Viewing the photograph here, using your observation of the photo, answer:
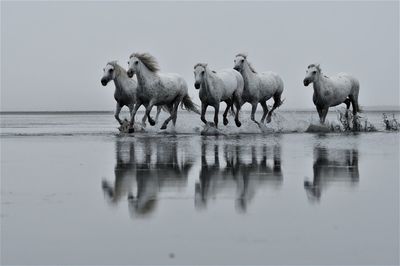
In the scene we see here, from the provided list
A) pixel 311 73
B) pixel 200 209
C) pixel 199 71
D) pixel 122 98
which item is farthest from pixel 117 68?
pixel 200 209

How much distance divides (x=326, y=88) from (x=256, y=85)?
2215 mm

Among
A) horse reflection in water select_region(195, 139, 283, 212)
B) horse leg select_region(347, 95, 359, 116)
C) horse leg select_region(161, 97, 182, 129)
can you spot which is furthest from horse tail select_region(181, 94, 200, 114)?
horse reflection in water select_region(195, 139, 283, 212)

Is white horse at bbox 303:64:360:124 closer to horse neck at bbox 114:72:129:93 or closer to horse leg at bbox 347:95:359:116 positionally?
horse leg at bbox 347:95:359:116

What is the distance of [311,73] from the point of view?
78.7ft

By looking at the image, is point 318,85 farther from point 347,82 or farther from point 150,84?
point 150,84

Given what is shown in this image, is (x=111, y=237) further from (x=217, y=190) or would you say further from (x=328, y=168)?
(x=328, y=168)

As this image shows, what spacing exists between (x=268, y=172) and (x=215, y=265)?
566 centimetres

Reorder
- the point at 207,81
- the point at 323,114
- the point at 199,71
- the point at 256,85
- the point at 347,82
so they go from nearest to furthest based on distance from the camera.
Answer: the point at 199,71 < the point at 207,81 < the point at 256,85 < the point at 323,114 < the point at 347,82

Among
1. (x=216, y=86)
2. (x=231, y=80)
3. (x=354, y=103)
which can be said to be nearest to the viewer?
(x=216, y=86)

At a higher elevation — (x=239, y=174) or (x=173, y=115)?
(x=173, y=115)

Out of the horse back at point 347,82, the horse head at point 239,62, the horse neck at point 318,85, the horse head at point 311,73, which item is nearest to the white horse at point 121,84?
the horse head at point 239,62

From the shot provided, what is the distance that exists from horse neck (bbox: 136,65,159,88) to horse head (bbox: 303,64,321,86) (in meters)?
4.70

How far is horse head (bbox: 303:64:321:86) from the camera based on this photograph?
2383 centimetres

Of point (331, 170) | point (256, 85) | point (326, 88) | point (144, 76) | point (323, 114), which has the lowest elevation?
point (331, 170)
